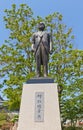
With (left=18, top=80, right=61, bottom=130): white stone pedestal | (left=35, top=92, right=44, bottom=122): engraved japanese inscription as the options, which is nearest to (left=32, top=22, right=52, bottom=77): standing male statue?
(left=18, top=80, right=61, bottom=130): white stone pedestal

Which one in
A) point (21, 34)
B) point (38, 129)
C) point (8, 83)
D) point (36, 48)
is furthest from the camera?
point (21, 34)

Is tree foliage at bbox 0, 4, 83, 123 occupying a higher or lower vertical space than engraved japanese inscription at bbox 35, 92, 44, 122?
higher

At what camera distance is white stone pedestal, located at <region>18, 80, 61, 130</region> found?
7.76m

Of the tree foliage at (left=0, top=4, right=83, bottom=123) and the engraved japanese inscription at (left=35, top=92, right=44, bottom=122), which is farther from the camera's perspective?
the tree foliage at (left=0, top=4, right=83, bottom=123)

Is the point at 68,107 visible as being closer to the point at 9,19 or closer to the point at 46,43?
the point at 9,19

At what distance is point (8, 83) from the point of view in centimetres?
1588

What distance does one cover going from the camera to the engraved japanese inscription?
25.7ft

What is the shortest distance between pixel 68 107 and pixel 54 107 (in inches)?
333

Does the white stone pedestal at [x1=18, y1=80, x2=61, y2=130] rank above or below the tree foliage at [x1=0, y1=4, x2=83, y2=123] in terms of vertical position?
below

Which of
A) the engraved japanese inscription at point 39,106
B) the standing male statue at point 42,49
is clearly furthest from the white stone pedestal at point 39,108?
the standing male statue at point 42,49

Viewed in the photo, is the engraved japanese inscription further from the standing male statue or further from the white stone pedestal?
the standing male statue

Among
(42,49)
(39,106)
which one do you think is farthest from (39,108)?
(42,49)

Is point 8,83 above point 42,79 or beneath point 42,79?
above

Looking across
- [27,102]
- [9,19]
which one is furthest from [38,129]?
[9,19]
